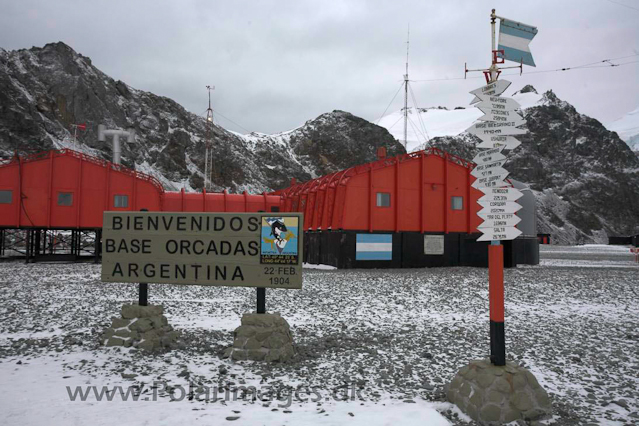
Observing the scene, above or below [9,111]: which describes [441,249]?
below

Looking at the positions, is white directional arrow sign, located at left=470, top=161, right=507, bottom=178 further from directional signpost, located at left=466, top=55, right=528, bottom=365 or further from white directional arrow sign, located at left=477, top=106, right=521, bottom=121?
white directional arrow sign, located at left=477, top=106, right=521, bottom=121

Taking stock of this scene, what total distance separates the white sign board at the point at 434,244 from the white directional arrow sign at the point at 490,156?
19.6 meters

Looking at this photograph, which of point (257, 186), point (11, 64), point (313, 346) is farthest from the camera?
point (257, 186)

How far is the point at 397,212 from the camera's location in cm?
2344

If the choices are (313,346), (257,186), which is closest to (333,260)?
(313,346)

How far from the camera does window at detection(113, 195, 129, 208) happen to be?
87.9 feet

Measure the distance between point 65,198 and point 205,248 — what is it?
75.0ft

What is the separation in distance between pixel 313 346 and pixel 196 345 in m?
2.08

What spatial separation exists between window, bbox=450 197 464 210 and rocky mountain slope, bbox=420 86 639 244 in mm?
112269

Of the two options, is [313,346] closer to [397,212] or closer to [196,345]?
[196,345]

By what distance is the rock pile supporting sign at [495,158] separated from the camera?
4.91 metres

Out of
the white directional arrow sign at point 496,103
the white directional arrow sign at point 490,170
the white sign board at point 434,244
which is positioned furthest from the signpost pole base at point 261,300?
the white sign board at point 434,244

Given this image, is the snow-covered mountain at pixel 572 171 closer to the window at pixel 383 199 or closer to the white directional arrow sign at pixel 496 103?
the window at pixel 383 199

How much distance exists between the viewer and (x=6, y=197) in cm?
2459
